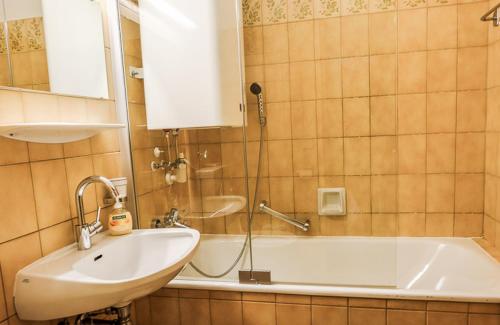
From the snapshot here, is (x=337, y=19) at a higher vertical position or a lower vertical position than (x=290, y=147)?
higher

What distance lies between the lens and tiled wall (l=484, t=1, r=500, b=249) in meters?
1.70

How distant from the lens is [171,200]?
183 centimetres

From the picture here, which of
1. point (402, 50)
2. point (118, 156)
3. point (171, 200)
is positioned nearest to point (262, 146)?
point (171, 200)

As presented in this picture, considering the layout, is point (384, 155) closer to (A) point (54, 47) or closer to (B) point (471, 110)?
(B) point (471, 110)

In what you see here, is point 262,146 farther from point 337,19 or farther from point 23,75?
point 23,75

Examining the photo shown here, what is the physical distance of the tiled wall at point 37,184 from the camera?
1.02 metres

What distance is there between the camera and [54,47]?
1229mm

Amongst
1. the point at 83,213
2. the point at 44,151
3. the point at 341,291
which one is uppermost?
the point at 44,151

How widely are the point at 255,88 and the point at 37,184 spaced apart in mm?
1248

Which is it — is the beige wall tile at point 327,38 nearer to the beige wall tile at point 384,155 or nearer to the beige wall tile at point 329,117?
the beige wall tile at point 329,117

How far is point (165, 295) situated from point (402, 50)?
6.12 feet

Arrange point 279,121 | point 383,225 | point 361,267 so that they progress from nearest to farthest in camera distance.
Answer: point 361,267 < point 383,225 < point 279,121

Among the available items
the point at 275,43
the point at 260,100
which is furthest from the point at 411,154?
the point at 275,43

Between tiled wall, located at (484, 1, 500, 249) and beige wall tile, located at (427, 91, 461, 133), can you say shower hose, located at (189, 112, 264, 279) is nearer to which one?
beige wall tile, located at (427, 91, 461, 133)
